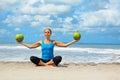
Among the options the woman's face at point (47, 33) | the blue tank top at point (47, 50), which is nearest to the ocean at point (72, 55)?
the blue tank top at point (47, 50)

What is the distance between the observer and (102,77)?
771cm

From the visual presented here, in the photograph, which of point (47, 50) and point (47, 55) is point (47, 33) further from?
point (47, 55)

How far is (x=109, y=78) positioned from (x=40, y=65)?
313 centimetres

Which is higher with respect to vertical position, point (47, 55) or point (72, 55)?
point (47, 55)

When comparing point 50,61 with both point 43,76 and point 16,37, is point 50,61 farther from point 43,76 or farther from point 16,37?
point 43,76

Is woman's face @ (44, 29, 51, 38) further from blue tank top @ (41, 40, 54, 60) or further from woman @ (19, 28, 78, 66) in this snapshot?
blue tank top @ (41, 40, 54, 60)

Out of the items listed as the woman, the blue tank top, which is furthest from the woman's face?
the blue tank top

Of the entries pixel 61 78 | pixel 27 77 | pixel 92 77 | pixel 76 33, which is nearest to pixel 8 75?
pixel 27 77

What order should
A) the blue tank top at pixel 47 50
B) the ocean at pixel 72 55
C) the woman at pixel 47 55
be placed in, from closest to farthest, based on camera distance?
the woman at pixel 47 55, the blue tank top at pixel 47 50, the ocean at pixel 72 55

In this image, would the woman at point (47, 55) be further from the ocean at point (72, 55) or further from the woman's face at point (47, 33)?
the ocean at point (72, 55)

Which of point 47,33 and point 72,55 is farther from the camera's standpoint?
point 72,55

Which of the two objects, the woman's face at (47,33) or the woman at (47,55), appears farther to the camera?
the woman's face at (47,33)

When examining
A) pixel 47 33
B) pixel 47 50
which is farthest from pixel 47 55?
pixel 47 33

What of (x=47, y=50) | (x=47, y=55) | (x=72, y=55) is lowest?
(x=72, y=55)
